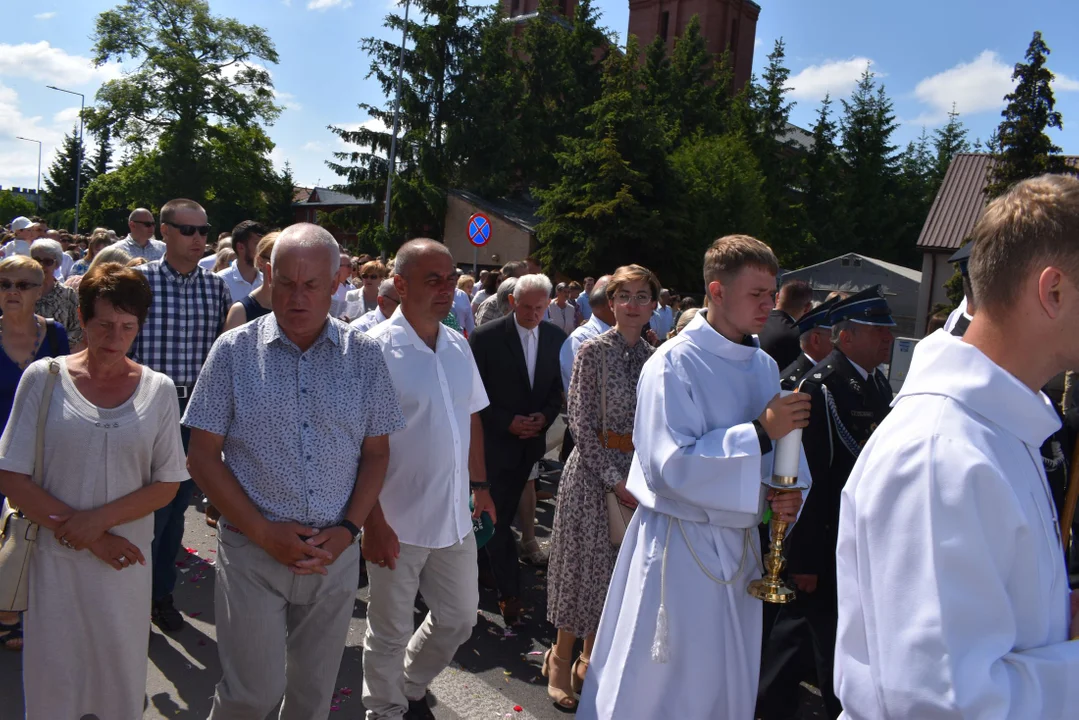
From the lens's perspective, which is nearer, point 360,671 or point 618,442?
point 618,442

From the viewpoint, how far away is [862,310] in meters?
4.51

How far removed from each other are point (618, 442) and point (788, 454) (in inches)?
62.4

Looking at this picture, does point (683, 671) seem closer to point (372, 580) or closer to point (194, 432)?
point (372, 580)

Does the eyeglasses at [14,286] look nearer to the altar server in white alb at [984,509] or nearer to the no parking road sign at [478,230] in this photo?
the altar server in white alb at [984,509]

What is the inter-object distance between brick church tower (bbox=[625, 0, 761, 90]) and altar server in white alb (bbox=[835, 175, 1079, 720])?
2345 inches

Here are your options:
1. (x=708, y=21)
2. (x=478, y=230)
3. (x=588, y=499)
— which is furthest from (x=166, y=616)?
(x=708, y=21)

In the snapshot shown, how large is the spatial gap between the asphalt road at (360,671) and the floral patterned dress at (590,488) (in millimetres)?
471

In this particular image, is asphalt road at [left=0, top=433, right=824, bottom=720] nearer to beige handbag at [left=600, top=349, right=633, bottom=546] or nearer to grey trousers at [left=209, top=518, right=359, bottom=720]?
beige handbag at [left=600, top=349, right=633, bottom=546]

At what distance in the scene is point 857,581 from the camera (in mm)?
1704

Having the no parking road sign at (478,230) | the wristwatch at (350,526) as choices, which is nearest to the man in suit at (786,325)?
the wristwatch at (350,526)

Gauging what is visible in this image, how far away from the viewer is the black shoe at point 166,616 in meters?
4.90

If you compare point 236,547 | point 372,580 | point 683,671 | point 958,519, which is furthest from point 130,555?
point 958,519

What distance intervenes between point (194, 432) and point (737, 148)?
119 feet

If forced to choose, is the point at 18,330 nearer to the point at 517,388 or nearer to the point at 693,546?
the point at 517,388
